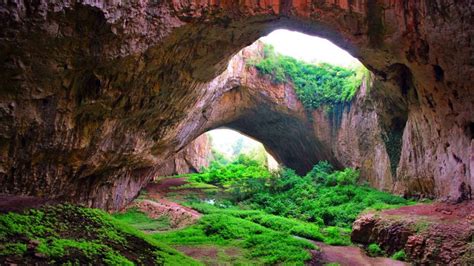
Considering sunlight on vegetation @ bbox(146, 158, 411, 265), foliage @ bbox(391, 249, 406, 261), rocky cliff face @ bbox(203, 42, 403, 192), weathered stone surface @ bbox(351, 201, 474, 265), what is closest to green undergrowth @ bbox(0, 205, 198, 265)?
sunlight on vegetation @ bbox(146, 158, 411, 265)

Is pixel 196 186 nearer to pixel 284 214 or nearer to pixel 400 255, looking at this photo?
pixel 284 214

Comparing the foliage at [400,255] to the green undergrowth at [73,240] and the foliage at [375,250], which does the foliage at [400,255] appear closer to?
the foliage at [375,250]

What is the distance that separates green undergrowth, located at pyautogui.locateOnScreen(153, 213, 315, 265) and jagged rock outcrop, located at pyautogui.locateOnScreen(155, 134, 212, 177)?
1541cm

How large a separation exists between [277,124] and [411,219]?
47.9ft

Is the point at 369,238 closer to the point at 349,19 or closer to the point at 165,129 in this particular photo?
the point at 349,19

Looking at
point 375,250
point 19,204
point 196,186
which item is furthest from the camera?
point 196,186

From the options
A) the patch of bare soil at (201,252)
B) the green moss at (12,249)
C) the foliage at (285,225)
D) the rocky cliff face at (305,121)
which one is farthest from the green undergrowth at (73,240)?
the rocky cliff face at (305,121)

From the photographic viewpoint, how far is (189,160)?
29.9 m

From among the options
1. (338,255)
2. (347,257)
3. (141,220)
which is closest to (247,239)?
(338,255)

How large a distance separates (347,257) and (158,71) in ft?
22.9

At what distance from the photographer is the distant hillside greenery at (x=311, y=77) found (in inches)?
810

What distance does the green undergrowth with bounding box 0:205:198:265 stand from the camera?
464 cm

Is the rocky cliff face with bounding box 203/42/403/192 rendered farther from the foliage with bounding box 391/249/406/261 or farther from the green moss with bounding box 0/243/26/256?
the green moss with bounding box 0/243/26/256

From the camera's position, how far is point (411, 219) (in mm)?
9148
